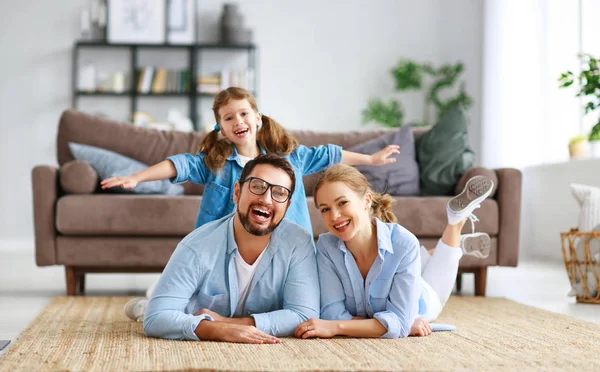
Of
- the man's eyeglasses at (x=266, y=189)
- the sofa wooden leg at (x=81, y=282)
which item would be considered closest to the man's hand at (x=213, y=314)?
the man's eyeglasses at (x=266, y=189)

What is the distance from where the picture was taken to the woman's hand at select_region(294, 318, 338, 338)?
2012mm

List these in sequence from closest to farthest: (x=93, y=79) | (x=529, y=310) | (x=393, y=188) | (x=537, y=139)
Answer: (x=529, y=310), (x=393, y=188), (x=537, y=139), (x=93, y=79)

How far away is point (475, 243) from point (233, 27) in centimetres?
440

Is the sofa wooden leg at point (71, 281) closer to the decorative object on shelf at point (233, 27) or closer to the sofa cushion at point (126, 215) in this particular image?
the sofa cushion at point (126, 215)

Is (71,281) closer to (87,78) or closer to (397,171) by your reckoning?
(397,171)

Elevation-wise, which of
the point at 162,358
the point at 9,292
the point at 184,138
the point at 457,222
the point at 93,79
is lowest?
the point at 9,292

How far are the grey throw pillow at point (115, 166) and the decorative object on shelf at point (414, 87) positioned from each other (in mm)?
3304

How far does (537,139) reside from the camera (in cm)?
597

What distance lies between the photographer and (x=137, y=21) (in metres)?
6.71

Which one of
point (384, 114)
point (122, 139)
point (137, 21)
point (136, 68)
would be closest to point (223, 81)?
point (136, 68)

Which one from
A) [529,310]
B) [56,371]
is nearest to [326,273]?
[56,371]

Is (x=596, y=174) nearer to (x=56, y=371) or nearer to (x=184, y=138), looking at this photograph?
(x=184, y=138)

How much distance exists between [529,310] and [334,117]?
14.0 ft

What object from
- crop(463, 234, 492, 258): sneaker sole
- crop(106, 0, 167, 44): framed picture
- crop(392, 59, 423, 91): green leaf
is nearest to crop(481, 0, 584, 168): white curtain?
crop(392, 59, 423, 91): green leaf
